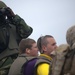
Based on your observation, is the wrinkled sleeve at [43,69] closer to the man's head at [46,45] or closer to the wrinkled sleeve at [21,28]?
the man's head at [46,45]

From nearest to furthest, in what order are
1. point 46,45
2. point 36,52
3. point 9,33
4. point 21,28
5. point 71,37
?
1. point 71,37
2. point 46,45
3. point 36,52
4. point 9,33
5. point 21,28

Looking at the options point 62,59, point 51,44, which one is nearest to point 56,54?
point 62,59

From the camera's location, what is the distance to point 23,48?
18.9ft

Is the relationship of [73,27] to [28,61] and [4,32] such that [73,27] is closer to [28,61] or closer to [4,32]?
[28,61]

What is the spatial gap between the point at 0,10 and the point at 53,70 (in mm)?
3358

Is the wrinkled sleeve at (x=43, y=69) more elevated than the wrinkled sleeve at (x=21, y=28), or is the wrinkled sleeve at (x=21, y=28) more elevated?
the wrinkled sleeve at (x=43, y=69)

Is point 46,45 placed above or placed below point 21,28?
above

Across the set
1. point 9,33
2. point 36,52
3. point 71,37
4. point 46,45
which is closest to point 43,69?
point 71,37

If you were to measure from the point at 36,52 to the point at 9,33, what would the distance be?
146 centimetres

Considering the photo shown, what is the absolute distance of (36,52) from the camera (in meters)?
5.73

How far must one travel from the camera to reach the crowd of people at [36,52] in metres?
3.73

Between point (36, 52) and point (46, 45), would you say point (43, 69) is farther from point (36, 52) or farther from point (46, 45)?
point (36, 52)

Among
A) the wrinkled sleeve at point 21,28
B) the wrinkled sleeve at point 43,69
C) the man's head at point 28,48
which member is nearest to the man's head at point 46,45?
the man's head at point 28,48

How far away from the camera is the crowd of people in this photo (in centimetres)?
373
